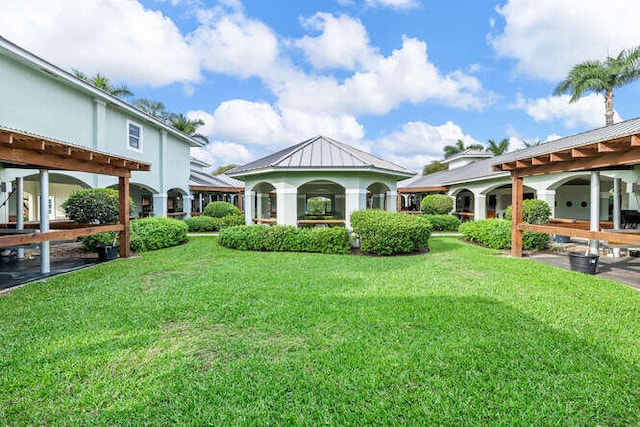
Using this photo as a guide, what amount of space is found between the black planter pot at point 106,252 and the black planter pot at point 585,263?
13988 millimetres

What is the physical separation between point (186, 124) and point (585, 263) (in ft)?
110

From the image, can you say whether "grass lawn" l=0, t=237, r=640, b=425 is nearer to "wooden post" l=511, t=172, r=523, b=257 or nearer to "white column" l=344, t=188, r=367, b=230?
"wooden post" l=511, t=172, r=523, b=257

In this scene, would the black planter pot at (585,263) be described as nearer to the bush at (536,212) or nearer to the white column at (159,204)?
the bush at (536,212)

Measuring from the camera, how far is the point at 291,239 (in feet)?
38.6

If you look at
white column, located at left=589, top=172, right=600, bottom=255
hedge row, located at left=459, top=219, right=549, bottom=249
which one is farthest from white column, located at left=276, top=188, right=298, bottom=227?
white column, located at left=589, top=172, right=600, bottom=255

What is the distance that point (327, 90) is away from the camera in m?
21.8

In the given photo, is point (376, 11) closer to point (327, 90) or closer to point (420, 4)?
point (420, 4)

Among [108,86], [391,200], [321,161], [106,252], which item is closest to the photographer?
[106,252]

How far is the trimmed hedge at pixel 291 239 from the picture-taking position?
1146 centimetres

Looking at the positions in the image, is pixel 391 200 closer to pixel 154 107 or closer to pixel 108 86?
pixel 108 86

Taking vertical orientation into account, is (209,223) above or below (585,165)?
below

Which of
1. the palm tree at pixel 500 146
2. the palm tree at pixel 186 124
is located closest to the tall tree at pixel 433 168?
the palm tree at pixel 500 146

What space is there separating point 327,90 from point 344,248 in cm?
1458

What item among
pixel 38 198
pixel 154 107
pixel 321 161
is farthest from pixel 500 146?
pixel 38 198
